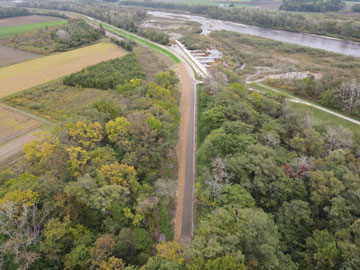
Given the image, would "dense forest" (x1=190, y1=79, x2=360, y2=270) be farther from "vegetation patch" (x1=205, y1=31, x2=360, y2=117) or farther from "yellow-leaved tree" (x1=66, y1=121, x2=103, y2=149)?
"vegetation patch" (x1=205, y1=31, x2=360, y2=117)

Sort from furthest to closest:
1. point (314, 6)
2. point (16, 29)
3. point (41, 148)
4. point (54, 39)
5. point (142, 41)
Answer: point (314, 6)
point (16, 29)
point (142, 41)
point (54, 39)
point (41, 148)

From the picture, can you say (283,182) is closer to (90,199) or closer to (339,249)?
(339,249)

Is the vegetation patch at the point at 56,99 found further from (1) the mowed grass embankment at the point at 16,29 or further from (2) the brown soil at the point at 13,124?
(1) the mowed grass embankment at the point at 16,29

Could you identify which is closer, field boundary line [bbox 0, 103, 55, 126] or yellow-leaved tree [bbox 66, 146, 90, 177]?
yellow-leaved tree [bbox 66, 146, 90, 177]

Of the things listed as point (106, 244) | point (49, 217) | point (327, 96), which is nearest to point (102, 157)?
point (49, 217)

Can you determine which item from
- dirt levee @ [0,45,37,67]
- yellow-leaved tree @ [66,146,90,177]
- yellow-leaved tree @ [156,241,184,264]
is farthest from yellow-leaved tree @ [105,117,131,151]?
dirt levee @ [0,45,37,67]

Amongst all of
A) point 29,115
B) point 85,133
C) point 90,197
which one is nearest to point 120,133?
point 85,133

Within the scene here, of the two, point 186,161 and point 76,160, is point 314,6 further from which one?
Answer: point 76,160
